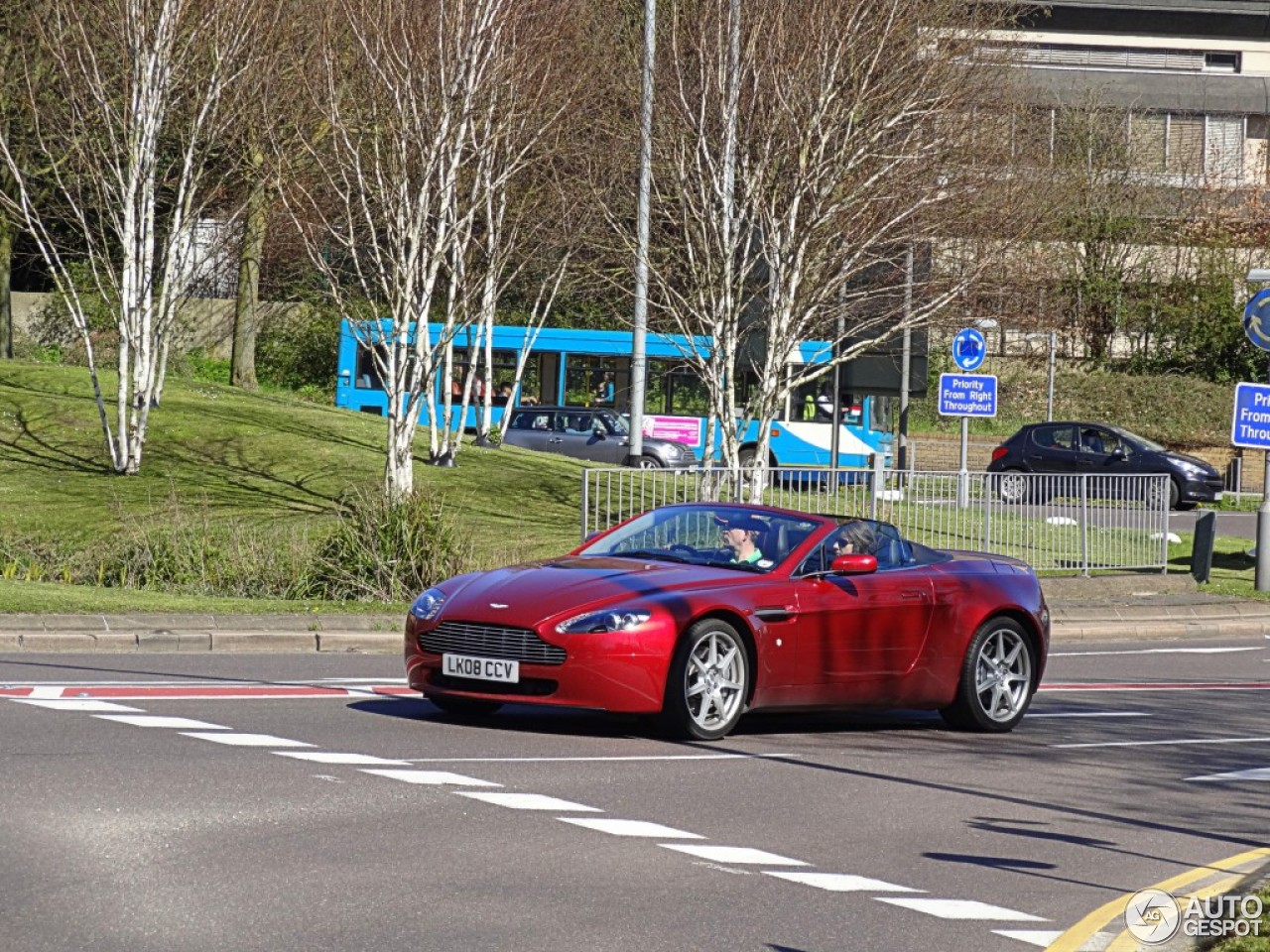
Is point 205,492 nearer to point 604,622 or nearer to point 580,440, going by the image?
point 580,440

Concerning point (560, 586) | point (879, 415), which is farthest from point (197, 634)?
point (879, 415)

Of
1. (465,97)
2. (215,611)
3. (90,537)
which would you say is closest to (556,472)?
(465,97)

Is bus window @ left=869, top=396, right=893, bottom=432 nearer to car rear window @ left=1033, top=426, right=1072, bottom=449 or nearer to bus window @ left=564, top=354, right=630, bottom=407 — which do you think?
car rear window @ left=1033, top=426, right=1072, bottom=449

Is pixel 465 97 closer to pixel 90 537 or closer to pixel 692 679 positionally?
pixel 90 537

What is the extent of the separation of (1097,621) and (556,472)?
12.4m

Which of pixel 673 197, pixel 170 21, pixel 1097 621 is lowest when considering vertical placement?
pixel 1097 621

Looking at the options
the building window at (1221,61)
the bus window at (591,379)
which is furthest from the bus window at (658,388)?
the building window at (1221,61)

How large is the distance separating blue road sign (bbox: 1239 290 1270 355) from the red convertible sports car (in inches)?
487

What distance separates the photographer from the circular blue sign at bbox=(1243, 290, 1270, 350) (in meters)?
24.6

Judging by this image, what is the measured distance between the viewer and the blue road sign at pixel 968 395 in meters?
29.2

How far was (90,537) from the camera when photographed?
2409 centimetres

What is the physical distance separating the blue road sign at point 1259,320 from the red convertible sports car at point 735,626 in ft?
40.6

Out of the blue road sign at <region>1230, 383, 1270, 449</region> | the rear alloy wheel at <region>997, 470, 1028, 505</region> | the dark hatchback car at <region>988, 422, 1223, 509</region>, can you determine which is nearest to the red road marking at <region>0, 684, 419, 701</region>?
the rear alloy wheel at <region>997, 470, 1028, 505</region>

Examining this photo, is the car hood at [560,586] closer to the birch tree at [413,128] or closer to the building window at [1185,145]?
the birch tree at [413,128]
